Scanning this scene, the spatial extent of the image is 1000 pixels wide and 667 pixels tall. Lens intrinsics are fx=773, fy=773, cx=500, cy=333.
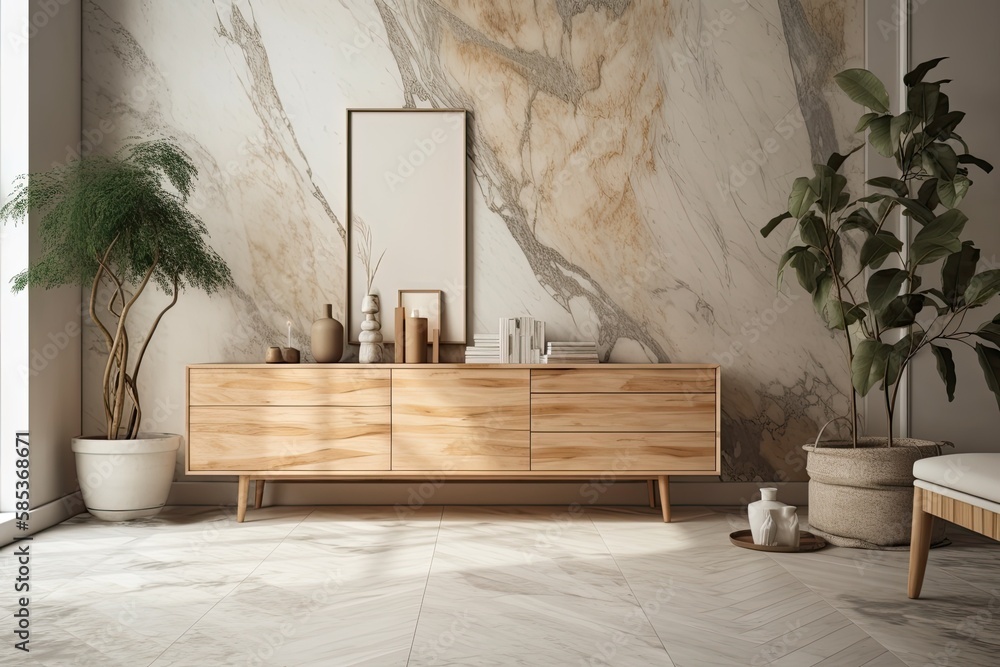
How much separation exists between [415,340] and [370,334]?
26 centimetres

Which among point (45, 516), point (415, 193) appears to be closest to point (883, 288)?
point (415, 193)

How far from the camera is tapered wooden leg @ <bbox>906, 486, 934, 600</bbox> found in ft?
7.63

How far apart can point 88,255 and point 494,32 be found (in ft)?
7.21

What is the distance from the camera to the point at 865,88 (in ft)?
10.6

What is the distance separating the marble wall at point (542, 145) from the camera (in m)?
3.89

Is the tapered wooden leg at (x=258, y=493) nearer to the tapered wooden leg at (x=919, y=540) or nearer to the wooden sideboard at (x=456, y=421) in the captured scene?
the wooden sideboard at (x=456, y=421)

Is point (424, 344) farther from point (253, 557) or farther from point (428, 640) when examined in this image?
point (428, 640)

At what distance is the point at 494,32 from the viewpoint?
12.8 ft

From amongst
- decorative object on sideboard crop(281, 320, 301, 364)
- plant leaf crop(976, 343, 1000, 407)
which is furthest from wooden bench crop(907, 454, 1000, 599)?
decorative object on sideboard crop(281, 320, 301, 364)

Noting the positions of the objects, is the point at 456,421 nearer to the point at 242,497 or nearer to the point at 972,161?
the point at 242,497

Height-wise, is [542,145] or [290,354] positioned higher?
[542,145]

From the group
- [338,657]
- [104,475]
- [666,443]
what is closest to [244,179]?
[104,475]

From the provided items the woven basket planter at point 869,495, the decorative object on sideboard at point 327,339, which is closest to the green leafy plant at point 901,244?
the woven basket planter at point 869,495

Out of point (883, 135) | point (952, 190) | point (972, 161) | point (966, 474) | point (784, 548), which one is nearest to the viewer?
point (966, 474)
